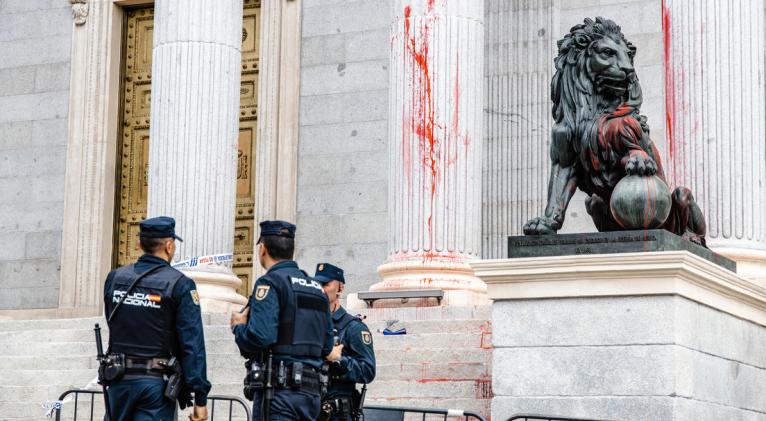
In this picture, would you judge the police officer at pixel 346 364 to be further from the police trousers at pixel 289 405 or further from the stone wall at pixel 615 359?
the stone wall at pixel 615 359

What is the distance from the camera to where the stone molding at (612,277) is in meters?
11.4

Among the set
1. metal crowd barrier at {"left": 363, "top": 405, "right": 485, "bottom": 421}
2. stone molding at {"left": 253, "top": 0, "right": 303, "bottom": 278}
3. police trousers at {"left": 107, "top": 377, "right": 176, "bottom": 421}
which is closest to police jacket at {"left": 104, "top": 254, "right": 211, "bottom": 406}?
police trousers at {"left": 107, "top": 377, "right": 176, "bottom": 421}

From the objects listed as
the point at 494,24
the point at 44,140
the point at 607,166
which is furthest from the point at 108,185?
the point at 607,166

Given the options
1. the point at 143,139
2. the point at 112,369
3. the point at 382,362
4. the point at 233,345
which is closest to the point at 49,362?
the point at 233,345

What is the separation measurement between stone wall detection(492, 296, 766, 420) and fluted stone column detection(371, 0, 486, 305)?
3885 mm

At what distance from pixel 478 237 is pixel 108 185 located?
361 inches

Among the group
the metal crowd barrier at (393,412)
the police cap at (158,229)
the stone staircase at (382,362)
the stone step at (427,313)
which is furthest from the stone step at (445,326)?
the police cap at (158,229)

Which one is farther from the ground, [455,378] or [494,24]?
[494,24]

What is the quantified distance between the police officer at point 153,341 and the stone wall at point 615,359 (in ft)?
12.0

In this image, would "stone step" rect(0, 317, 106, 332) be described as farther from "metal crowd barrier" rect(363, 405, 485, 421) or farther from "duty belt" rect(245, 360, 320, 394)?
"duty belt" rect(245, 360, 320, 394)

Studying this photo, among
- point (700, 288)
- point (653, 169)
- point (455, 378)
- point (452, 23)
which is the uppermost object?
point (452, 23)

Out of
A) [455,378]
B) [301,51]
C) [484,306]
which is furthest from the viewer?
[301,51]

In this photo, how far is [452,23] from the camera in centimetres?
1627

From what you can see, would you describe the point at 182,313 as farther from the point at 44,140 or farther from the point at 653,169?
the point at 44,140
